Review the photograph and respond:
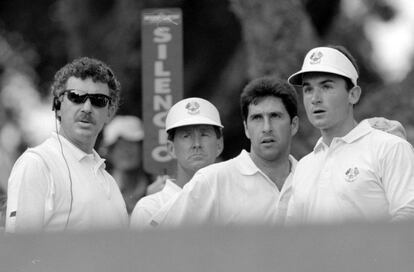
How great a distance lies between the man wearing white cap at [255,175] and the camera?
5574mm

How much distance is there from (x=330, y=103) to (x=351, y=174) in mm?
408

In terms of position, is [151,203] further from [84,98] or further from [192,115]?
[84,98]

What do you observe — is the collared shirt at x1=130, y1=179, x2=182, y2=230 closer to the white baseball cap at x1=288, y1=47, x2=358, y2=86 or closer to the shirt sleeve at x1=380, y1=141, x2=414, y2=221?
the white baseball cap at x1=288, y1=47, x2=358, y2=86

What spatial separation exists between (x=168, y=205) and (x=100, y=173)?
1.18 feet

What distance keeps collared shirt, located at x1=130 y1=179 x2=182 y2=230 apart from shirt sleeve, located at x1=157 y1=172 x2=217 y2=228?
0.43ft

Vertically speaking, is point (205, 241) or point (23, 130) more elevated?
point (23, 130)

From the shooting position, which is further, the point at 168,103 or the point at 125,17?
the point at 125,17

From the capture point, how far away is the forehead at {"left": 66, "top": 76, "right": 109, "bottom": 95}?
5547 mm

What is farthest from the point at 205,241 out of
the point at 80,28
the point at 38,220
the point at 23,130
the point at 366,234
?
the point at 23,130

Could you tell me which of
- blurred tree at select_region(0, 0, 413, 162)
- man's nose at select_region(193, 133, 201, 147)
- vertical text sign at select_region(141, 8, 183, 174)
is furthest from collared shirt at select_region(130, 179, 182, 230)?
blurred tree at select_region(0, 0, 413, 162)

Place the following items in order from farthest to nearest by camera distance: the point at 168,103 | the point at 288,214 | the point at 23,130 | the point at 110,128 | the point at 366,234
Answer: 1. the point at 23,130
2. the point at 110,128
3. the point at 168,103
4. the point at 288,214
5. the point at 366,234

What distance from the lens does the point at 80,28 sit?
45.0ft

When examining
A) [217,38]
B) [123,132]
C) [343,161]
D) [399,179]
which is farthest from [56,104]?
[217,38]

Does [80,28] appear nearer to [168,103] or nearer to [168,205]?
[168,103]
